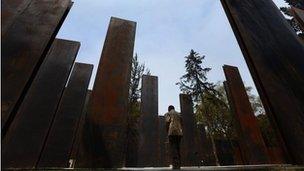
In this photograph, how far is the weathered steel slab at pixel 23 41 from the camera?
9.82ft

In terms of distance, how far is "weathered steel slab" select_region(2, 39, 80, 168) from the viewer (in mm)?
6059

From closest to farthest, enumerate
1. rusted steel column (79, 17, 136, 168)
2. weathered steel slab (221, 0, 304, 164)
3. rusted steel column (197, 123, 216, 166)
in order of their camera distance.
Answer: weathered steel slab (221, 0, 304, 164) → rusted steel column (79, 17, 136, 168) → rusted steel column (197, 123, 216, 166)

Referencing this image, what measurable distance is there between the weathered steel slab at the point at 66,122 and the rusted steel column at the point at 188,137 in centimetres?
643

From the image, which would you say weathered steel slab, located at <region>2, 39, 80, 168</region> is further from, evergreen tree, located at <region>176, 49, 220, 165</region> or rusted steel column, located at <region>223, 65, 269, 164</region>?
evergreen tree, located at <region>176, 49, 220, 165</region>

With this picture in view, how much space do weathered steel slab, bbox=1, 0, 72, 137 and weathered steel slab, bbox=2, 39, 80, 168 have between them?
2.71 metres

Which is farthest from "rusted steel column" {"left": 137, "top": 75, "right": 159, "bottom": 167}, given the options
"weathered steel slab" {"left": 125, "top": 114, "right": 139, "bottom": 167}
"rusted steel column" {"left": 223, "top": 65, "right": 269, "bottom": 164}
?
"weathered steel slab" {"left": 125, "top": 114, "right": 139, "bottom": 167}

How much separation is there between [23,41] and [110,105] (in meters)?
1.93

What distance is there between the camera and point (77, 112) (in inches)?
326

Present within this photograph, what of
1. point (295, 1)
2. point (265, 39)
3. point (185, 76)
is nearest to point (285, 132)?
point (265, 39)

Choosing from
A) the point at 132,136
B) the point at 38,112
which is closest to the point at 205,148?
the point at 132,136

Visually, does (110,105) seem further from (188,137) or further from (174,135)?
(188,137)

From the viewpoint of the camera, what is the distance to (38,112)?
22.0ft

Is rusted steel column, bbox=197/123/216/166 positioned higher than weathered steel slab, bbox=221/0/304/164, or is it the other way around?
rusted steel column, bbox=197/123/216/166

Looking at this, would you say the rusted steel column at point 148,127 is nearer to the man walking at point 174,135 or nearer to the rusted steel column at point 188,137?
the rusted steel column at point 188,137
